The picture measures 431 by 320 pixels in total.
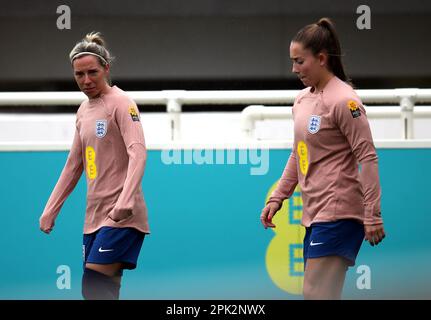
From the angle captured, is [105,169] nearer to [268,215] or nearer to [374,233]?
[268,215]

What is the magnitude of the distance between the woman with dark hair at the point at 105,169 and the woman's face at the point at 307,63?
74 cm

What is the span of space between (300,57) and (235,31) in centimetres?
215

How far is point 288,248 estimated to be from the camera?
5.38m

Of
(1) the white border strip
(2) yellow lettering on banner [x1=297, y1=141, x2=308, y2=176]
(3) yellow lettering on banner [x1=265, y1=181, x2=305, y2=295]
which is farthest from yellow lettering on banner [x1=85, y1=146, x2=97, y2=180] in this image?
(3) yellow lettering on banner [x1=265, y1=181, x2=305, y2=295]

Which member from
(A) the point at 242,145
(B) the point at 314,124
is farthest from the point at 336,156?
(A) the point at 242,145

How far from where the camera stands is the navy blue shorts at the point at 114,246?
412 centimetres

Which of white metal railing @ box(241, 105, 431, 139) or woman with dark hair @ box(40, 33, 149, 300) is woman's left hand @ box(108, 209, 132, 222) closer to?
woman with dark hair @ box(40, 33, 149, 300)

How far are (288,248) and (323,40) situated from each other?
179 cm

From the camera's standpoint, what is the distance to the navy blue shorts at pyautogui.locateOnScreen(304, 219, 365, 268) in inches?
148

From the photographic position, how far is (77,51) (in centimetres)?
421

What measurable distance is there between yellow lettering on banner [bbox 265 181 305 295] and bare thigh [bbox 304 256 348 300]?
1.55 meters

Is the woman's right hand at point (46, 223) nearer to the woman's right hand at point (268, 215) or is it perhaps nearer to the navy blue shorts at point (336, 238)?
the woman's right hand at point (268, 215)
